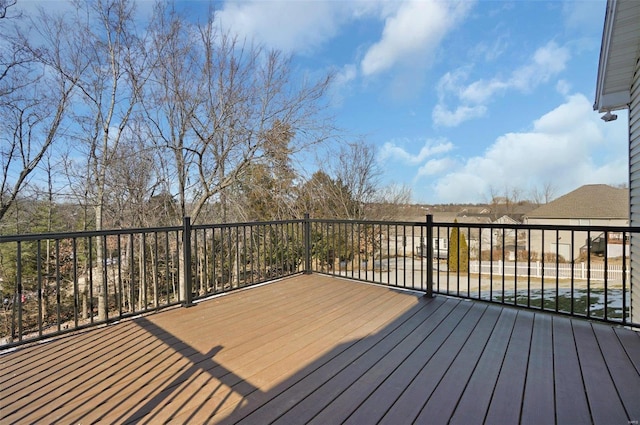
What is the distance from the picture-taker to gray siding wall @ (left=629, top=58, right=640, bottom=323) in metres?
3.65

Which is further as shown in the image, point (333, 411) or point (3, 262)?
point (3, 262)

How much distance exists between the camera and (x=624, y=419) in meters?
1.34

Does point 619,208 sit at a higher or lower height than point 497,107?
lower

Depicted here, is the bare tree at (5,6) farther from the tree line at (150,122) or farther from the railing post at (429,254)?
the railing post at (429,254)

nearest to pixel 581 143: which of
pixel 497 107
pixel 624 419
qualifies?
pixel 497 107

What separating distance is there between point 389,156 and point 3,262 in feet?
43.6

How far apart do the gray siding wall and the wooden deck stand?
216 cm

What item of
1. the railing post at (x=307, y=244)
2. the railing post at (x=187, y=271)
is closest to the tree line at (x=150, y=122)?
the railing post at (x=307, y=244)

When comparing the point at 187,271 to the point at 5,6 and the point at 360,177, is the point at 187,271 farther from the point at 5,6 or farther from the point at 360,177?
the point at 360,177

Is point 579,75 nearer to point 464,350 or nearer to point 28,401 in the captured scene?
point 464,350

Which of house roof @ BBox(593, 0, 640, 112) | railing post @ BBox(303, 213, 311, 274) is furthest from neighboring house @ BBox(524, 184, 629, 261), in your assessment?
railing post @ BBox(303, 213, 311, 274)

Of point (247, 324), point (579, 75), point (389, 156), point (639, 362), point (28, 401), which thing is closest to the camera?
point (28, 401)

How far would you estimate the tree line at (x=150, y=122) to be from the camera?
5.87m

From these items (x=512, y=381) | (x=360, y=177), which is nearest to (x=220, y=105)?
(x=512, y=381)
